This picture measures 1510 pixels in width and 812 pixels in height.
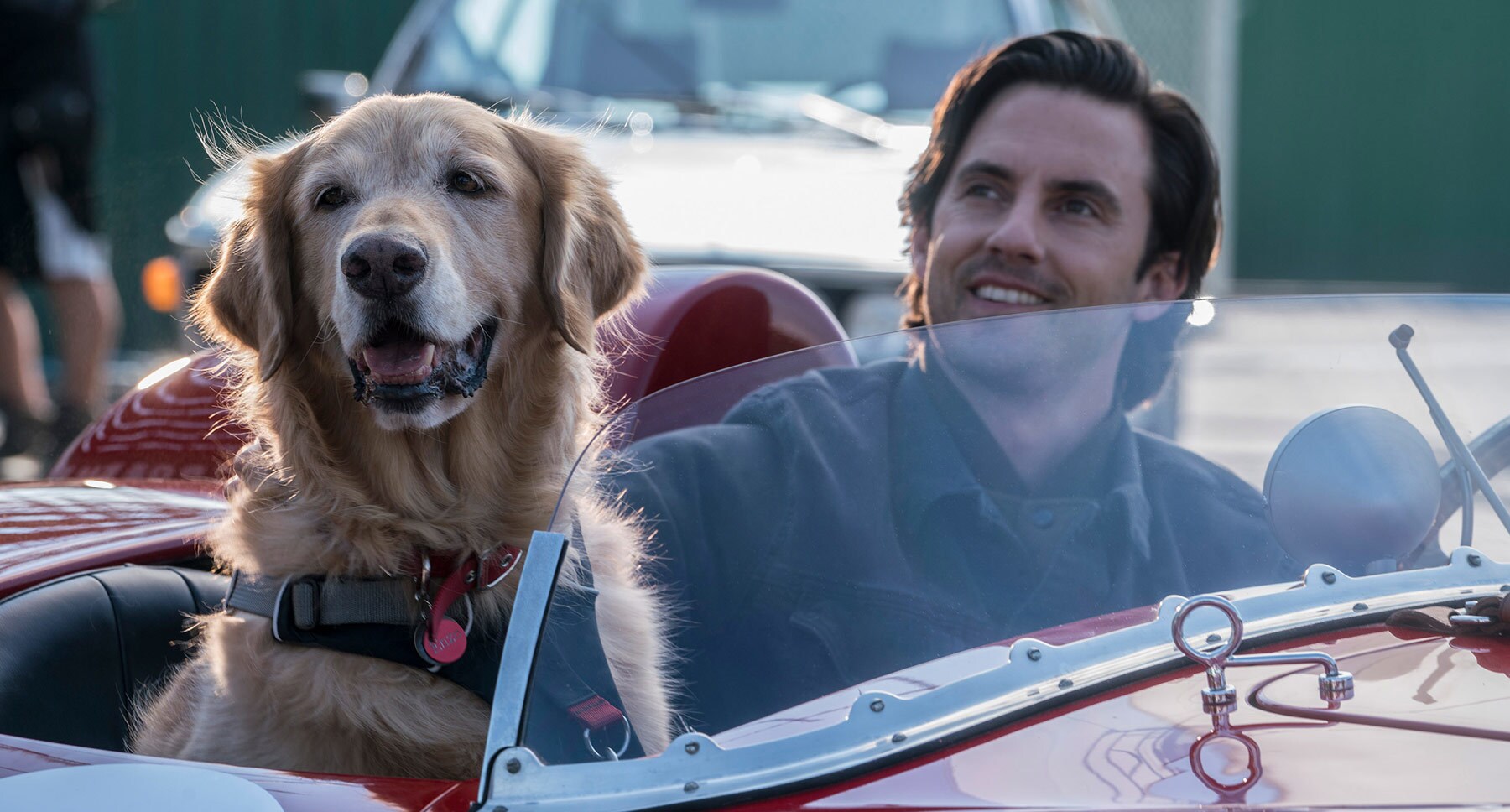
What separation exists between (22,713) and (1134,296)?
2001 mm

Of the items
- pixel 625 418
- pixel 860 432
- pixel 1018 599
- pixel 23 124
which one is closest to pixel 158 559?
pixel 625 418

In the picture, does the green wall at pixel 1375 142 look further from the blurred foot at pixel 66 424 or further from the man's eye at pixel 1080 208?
the man's eye at pixel 1080 208

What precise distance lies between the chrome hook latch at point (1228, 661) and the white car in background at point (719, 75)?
348 centimetres

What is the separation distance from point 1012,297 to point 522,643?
4.99ft

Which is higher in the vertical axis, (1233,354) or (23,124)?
(23,124)

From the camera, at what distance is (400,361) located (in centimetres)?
228

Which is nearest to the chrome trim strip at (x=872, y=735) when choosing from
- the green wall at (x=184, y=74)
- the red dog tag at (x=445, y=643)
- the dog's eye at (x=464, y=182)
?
the red dog tag at (x=445, y=643)

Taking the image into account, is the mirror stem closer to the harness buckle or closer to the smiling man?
the smiling man

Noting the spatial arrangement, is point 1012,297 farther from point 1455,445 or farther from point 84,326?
point 84,326

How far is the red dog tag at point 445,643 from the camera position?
204cm

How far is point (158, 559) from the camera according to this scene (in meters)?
2.52

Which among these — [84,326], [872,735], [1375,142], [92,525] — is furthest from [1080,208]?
[1375,142]

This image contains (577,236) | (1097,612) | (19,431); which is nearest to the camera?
(1097,612)

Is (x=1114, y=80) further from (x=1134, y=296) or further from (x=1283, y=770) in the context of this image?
(x=1283, y=770)
